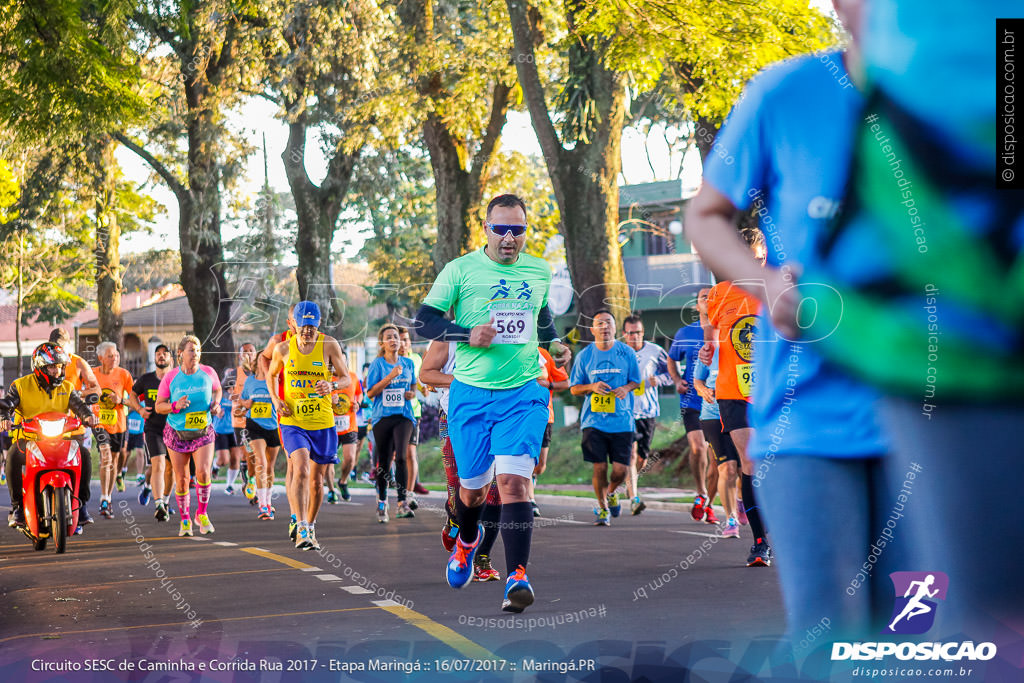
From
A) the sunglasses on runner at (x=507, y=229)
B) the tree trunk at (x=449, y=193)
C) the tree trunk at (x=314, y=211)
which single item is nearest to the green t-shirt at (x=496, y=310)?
the sunglasses on runner at (x=507, y=229)

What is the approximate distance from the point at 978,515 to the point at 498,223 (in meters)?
5.31

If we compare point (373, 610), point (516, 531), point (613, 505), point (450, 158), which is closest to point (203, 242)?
point (450, 158)

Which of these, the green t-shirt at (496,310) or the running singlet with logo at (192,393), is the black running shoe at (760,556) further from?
the running singlet with logo at (192,393)

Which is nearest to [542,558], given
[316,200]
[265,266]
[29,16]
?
[29,16]

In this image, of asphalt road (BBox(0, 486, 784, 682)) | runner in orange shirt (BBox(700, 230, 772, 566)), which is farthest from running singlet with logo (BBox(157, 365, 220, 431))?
runner in orange shirt (BBox(700, 230, 772, 566))

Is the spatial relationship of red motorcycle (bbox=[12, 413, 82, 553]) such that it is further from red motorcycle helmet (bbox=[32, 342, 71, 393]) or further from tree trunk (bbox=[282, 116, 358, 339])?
tree trunk (bbox=[282, 116, 358, 339])

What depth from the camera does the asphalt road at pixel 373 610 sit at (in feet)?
17.2

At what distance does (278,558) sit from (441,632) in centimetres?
427

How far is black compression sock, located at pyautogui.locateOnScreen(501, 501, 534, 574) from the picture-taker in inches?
258

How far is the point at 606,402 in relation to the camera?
1257cm

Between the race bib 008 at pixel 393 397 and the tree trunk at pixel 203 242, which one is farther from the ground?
the tree trunk at pixel 203 242

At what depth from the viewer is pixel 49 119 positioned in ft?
51.9

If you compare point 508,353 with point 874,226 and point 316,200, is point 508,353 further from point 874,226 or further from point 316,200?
point 316,200

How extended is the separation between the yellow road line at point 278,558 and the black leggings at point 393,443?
300 centimetres
